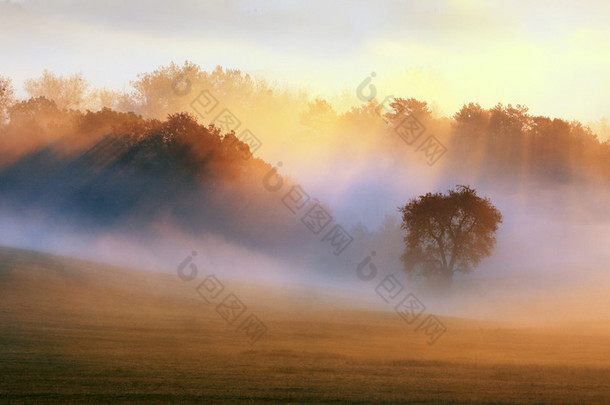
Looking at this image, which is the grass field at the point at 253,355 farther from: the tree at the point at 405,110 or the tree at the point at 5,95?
the tree at the point at 405,110

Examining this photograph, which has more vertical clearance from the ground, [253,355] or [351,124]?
[351,124]

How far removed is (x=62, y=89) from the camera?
17425cm

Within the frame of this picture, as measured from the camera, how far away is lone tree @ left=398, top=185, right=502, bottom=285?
2704 inches

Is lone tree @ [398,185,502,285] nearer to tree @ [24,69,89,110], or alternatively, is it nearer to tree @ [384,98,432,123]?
tree @ [384,98,432,123]

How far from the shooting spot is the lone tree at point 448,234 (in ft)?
225

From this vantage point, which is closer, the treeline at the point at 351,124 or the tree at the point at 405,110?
the treeline at the point at 351,124

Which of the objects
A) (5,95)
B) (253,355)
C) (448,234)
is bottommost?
(253,355)

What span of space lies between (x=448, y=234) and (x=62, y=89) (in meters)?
131

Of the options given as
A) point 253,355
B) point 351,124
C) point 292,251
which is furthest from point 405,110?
point 253,355

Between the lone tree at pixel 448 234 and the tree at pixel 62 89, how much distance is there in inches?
4863

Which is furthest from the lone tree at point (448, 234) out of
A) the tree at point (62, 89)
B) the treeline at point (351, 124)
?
the tree at point (62, 89)

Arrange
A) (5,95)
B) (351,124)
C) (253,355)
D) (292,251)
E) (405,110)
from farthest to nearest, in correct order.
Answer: (351,124) < (405,110) < (5,95) < (292,251) < (253,355)

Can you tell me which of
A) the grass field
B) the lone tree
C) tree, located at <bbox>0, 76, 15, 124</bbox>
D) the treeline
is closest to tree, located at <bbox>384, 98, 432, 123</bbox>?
the treeline

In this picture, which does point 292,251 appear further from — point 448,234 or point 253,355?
point 253,355
